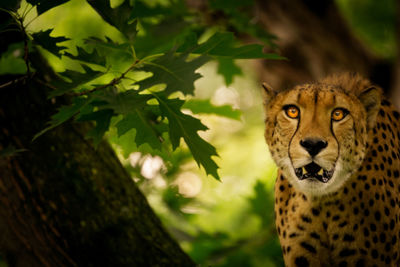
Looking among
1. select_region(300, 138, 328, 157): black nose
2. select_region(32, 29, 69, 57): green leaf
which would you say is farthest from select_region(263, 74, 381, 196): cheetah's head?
select_region(32, 29, 69, 57): green leaf

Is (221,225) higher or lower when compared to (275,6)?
lower

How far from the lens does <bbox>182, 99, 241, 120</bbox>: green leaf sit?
10.4ft

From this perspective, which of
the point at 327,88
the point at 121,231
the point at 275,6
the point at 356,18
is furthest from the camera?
the point at 356,18

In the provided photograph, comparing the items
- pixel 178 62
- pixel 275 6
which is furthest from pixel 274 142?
pixel 275 6

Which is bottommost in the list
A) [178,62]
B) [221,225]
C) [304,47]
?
[221,225]

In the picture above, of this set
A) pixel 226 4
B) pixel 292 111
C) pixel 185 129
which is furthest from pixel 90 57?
pixel 226 4

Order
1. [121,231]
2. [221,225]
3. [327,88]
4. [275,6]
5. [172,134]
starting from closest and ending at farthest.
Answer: [172,134]
[327,88]
[121,231]
[275,6]
[221,225]

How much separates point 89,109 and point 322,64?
19.6 feet

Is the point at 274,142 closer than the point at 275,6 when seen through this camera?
Yes

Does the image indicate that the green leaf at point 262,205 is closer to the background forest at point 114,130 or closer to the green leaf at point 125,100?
the background forest at point 114,130

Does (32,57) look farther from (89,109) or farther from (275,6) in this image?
(275,6)

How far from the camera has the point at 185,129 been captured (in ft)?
7.57

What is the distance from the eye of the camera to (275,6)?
7.45 metres

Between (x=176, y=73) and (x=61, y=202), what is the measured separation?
134 centimetres
